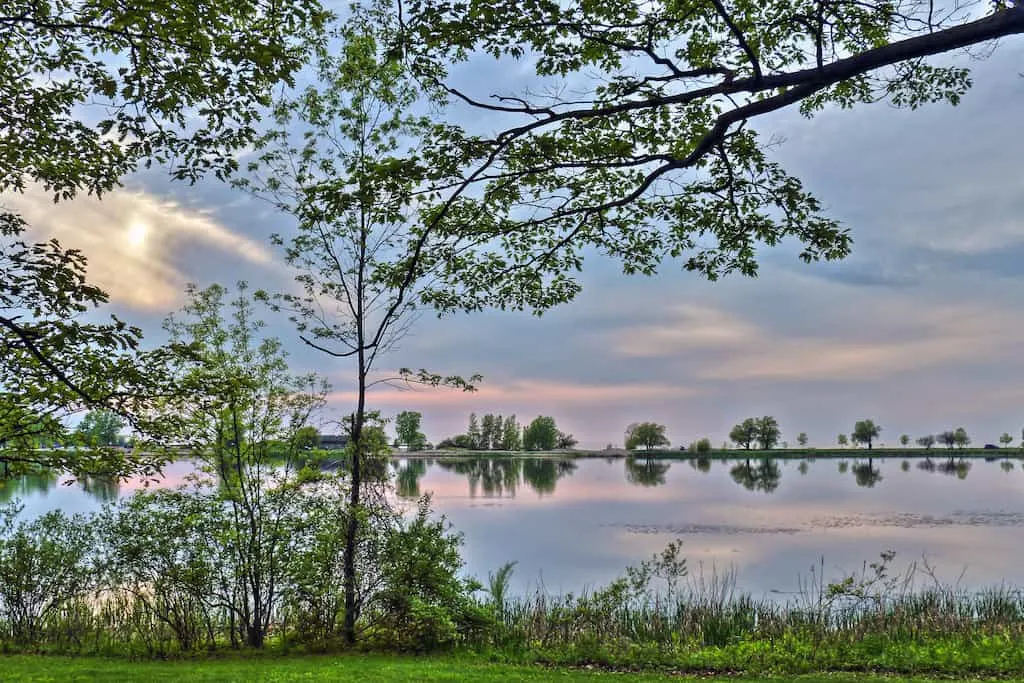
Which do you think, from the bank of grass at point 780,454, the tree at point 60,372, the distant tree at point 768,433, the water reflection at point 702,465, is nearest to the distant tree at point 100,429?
the tree at point 60,372

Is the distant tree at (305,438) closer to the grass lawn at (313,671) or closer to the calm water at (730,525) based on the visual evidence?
the calm water at (730,525)

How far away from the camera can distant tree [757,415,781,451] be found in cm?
9238

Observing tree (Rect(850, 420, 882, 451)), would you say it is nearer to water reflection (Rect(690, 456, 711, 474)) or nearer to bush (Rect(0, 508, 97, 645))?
water reflection (Rect(690, 456, 711, 474))

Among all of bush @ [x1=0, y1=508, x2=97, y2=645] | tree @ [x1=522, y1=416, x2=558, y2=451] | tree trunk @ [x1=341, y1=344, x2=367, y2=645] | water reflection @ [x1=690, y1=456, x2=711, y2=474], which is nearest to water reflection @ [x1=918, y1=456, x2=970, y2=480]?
water reflection @ [x1=690, y1=456, x2=711, y2=474]

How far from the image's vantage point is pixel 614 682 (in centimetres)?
740

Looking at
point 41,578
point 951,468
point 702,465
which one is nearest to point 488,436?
point 702,465

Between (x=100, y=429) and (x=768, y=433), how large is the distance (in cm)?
9462

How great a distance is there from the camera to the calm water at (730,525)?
16.7 m

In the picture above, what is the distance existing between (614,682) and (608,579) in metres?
9.12

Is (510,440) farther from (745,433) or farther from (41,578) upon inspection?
(41,578)

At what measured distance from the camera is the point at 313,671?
7809 mm

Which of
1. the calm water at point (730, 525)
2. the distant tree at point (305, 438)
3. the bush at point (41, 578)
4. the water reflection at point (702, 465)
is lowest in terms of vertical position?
the water reflection at point (702, 465)

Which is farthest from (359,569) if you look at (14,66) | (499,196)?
(14,66)

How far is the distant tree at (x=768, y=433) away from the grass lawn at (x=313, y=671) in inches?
3592
